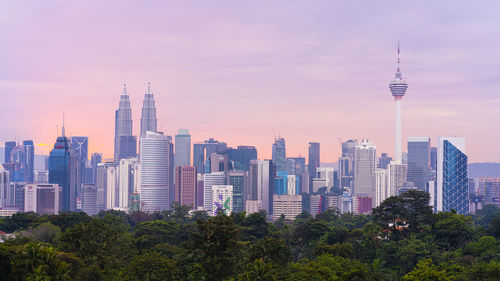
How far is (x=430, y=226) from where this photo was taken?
8206cm

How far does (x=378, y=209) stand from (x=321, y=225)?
22.5ft

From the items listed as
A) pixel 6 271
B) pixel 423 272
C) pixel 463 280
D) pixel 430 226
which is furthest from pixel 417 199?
pixel 6 271

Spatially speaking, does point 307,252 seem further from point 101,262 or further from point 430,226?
point 101,262

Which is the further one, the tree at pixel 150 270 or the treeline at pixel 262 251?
the tree at pixel 150 270

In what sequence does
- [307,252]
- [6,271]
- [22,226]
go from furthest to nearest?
[22,226]
[307,252]
[6,271]

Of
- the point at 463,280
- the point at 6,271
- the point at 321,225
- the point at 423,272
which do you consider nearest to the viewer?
the point at 6,271

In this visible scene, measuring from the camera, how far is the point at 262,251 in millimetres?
48812

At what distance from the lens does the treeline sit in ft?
147

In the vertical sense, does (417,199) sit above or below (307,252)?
above

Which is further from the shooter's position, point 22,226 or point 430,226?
point 22,226

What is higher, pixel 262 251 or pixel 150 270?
pixel 262 251

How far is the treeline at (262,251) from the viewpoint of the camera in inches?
1767

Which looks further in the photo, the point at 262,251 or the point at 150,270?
the point at 262,251

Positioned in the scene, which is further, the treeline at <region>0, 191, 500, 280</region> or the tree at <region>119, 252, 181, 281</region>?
the tree at <region>119, 252, 181, 281</region>
